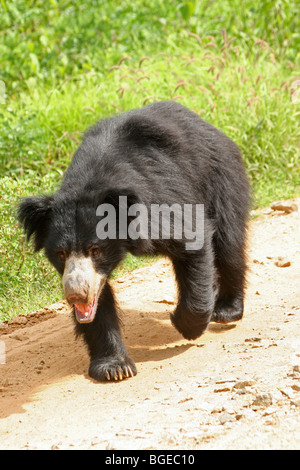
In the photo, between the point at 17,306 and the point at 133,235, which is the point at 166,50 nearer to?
the point at 17,306

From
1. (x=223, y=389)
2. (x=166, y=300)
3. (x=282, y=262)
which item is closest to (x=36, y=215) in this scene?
(x=223, y=389)

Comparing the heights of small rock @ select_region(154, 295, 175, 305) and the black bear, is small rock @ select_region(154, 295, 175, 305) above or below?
below

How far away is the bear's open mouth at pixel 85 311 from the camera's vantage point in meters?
4.08

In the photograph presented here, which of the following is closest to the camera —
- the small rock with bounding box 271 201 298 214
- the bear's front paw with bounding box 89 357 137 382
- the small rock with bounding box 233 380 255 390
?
the small rock with bounding box 233 380 255 390

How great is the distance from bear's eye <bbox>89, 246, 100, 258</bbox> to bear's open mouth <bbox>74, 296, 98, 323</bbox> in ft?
0.75

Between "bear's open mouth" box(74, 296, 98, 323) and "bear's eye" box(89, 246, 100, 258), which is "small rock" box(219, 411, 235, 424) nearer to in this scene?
"bear's open mouth" box(74, 296, 98, 323)

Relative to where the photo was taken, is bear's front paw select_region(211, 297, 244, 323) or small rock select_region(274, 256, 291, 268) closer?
bear's front paw select_region(211, 297, 244, 323)

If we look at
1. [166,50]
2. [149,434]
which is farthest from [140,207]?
[166,50]

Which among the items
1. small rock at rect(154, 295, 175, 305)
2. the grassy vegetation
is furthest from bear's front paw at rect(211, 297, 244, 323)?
the grassy vegetation

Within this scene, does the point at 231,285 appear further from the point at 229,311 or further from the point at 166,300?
the point at 166,300

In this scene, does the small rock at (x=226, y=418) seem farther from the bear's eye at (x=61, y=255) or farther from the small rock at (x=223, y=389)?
the bear's eye at (x=61, y=255)

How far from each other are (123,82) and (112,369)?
16.1ft

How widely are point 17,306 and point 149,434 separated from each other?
9.38 ft

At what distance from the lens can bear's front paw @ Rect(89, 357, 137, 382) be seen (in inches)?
171
